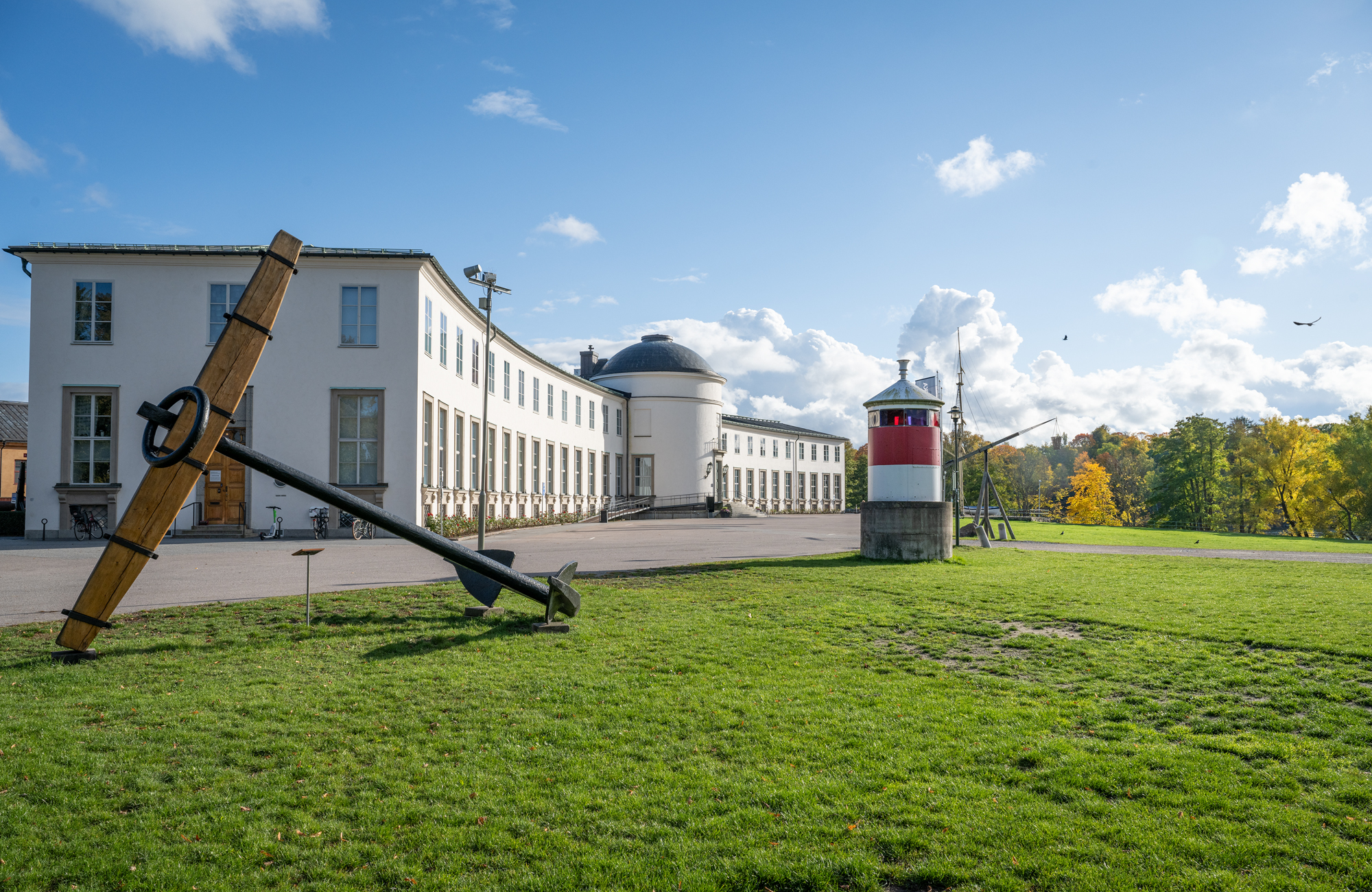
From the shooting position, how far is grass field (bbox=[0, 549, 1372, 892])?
3.69 m

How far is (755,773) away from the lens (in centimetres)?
479

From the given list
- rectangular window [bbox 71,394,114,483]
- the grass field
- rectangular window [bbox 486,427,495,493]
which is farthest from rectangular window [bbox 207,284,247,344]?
the grass field

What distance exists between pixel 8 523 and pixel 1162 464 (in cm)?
8864

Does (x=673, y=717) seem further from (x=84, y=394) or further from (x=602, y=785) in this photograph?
(x=84, y=394)

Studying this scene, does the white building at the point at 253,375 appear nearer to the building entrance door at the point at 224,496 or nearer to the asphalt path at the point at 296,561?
the building entrance door at the point at 224,496

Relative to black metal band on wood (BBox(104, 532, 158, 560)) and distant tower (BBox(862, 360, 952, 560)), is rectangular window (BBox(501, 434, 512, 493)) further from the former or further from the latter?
black metal band on wood (BBox(104, 532, 158, 560))

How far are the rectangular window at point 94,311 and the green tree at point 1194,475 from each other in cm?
7962

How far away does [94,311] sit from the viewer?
27312mm

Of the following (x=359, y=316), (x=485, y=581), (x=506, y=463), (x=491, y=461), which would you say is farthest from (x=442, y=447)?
(x=485, y=581)

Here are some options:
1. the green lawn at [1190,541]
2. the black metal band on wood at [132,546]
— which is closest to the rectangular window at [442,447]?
the green lawn at [1190,541]

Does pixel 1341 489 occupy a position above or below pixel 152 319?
below

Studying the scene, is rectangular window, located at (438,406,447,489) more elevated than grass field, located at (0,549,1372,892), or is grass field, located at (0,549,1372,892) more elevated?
rectangular window, located at (438,406,447,489)

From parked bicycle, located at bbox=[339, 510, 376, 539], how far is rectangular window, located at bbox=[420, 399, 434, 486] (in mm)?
2723

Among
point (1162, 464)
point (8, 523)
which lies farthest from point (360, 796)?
point (1162, 464)
